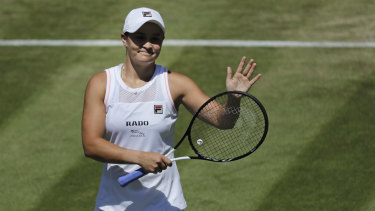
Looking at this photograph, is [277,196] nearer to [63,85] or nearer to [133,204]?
[133,204]

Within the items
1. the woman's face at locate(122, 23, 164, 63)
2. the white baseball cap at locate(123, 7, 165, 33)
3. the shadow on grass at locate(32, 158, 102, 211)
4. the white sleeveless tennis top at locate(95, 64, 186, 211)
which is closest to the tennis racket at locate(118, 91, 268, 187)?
the white sleeveless tennis top at locate(95, 64, 186, 211)

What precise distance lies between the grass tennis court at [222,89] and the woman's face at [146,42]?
8.71ft

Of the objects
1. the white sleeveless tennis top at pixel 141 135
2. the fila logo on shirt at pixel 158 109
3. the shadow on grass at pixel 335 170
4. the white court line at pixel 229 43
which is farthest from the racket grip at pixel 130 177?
the white court line at pixel 229 43

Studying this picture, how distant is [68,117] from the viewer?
364 inches

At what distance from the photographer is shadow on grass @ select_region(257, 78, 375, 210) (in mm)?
7684

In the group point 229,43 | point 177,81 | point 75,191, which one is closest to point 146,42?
point 177,81

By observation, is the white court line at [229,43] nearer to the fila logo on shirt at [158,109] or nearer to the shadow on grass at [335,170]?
the shadow on grass at [335,170]

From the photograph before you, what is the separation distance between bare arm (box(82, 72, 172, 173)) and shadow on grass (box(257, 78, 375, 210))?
2.70m

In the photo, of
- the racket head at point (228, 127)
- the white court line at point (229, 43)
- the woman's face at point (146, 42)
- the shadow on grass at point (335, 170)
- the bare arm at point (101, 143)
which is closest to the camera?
the bare arm at point (101, 143)

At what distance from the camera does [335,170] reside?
817 cm

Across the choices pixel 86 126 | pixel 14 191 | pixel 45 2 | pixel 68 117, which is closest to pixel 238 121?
pixel 86 126

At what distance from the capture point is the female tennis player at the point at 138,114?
535 centimetres

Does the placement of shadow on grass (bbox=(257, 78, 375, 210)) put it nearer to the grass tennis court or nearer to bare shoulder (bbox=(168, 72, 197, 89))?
the grass tennis court

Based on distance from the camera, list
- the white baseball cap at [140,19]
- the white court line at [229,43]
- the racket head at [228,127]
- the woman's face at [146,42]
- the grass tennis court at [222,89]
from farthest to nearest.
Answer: the white court line at [229,43]
the grass tennis court at [222,89]
the racket head at [228,127]
the woman's face at [146,42]
the white baseball cap at [140,19]
